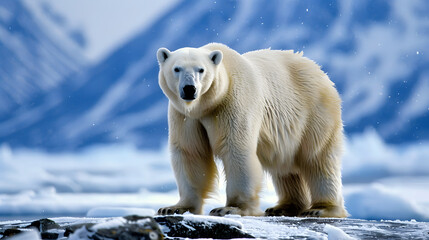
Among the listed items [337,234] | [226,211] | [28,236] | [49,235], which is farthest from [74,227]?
[226,211]

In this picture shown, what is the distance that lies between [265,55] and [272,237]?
439 cm

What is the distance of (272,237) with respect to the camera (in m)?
5.30

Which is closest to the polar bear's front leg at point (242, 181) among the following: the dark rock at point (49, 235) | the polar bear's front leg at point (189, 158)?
the polar bear's front leg at point (189, 158)

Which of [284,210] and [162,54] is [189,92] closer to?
[162,54]

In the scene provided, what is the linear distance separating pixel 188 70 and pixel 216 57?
1.83 ft

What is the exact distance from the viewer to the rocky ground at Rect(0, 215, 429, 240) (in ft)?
14.4

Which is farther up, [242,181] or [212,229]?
[242,181]

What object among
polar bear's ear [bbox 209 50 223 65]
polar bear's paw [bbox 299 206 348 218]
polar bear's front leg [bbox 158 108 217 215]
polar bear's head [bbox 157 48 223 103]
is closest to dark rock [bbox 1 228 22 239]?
polar bear's head [bbox 157 48 223 103]

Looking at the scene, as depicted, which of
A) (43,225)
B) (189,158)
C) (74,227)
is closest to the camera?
(74,227)

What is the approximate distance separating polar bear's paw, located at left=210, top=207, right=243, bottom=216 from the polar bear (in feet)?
0.04

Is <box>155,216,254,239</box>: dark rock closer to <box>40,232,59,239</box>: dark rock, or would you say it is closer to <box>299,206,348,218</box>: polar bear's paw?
<box>40,232,59,239</box>: dark rock

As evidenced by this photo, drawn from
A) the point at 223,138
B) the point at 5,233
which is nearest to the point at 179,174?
the point at 223,138

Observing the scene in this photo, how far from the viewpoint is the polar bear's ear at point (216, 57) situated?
7414mm

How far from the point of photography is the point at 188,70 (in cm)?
705
